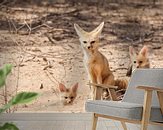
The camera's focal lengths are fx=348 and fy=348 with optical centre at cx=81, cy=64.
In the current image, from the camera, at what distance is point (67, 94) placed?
16.1ft

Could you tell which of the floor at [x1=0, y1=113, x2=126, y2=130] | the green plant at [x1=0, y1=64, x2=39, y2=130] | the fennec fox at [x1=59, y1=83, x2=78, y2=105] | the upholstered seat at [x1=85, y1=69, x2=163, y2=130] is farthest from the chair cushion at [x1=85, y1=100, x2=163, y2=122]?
the fennec fox at [x1=59, y1=83, x2=78, y2=105]

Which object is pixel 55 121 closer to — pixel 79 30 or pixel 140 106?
pixel 79 30

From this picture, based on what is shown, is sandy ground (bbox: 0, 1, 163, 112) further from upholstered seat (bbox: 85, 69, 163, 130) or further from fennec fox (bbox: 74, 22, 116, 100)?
upholstered seat (bbox: 85, 69, 163, 130)

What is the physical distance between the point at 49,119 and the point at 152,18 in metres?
2.10

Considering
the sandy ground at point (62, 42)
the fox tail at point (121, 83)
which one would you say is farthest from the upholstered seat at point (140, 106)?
the sandy ground at point (62, 42)

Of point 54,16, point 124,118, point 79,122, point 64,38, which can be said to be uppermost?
point 54,16

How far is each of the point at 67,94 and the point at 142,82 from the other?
1707mm

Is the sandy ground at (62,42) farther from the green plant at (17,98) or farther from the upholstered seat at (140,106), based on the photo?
the green plant at (17,98)

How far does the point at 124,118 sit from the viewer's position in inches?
→ 105

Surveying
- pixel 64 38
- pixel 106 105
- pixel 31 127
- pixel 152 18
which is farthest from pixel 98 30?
pixel 106 105

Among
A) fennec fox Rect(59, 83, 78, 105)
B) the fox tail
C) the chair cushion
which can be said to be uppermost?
the chair cushion

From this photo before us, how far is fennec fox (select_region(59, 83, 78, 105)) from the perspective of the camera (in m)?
4.89

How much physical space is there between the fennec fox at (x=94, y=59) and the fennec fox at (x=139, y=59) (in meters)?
0.33

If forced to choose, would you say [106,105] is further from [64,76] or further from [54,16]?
[54,16]
